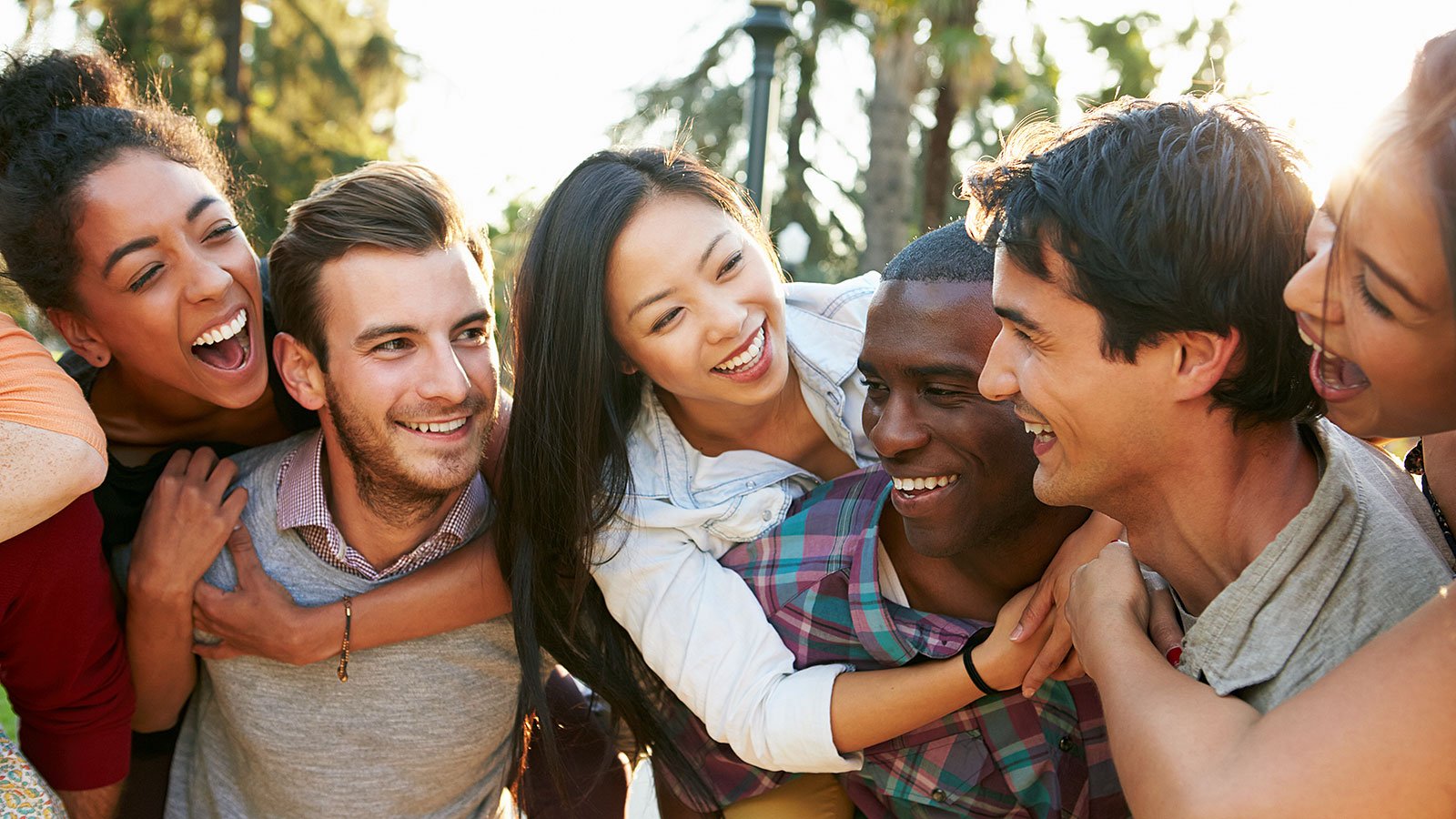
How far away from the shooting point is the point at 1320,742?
1884mm

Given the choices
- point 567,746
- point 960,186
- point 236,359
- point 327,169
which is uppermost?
point 960,186

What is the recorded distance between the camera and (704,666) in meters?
3.03

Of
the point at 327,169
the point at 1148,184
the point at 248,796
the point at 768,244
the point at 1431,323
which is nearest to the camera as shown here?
the point at 1431,323

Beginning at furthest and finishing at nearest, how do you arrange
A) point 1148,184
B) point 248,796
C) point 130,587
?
point 248,796, point 130,587, point 1148,184

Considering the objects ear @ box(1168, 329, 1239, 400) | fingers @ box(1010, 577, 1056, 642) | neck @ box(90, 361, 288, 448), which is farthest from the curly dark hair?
ear @ box(1168, 329, 1239, 400)

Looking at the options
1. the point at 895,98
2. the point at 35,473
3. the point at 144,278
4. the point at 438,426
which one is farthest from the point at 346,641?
the point at 895,98

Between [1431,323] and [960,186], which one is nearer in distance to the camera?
[1431,323]

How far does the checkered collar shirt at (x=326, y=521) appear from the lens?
3527mm

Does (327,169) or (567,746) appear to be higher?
(567,746)

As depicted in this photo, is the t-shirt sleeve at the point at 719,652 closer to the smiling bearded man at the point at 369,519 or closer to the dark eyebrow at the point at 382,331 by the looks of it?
the smiling bearded man at the point at 369,519

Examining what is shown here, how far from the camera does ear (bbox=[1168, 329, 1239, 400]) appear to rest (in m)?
2.29

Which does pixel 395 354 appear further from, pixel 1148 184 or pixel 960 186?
pixel 1148 184

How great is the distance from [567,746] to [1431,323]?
9.27ft

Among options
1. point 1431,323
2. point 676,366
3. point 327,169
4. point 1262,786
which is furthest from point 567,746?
point 327,169
